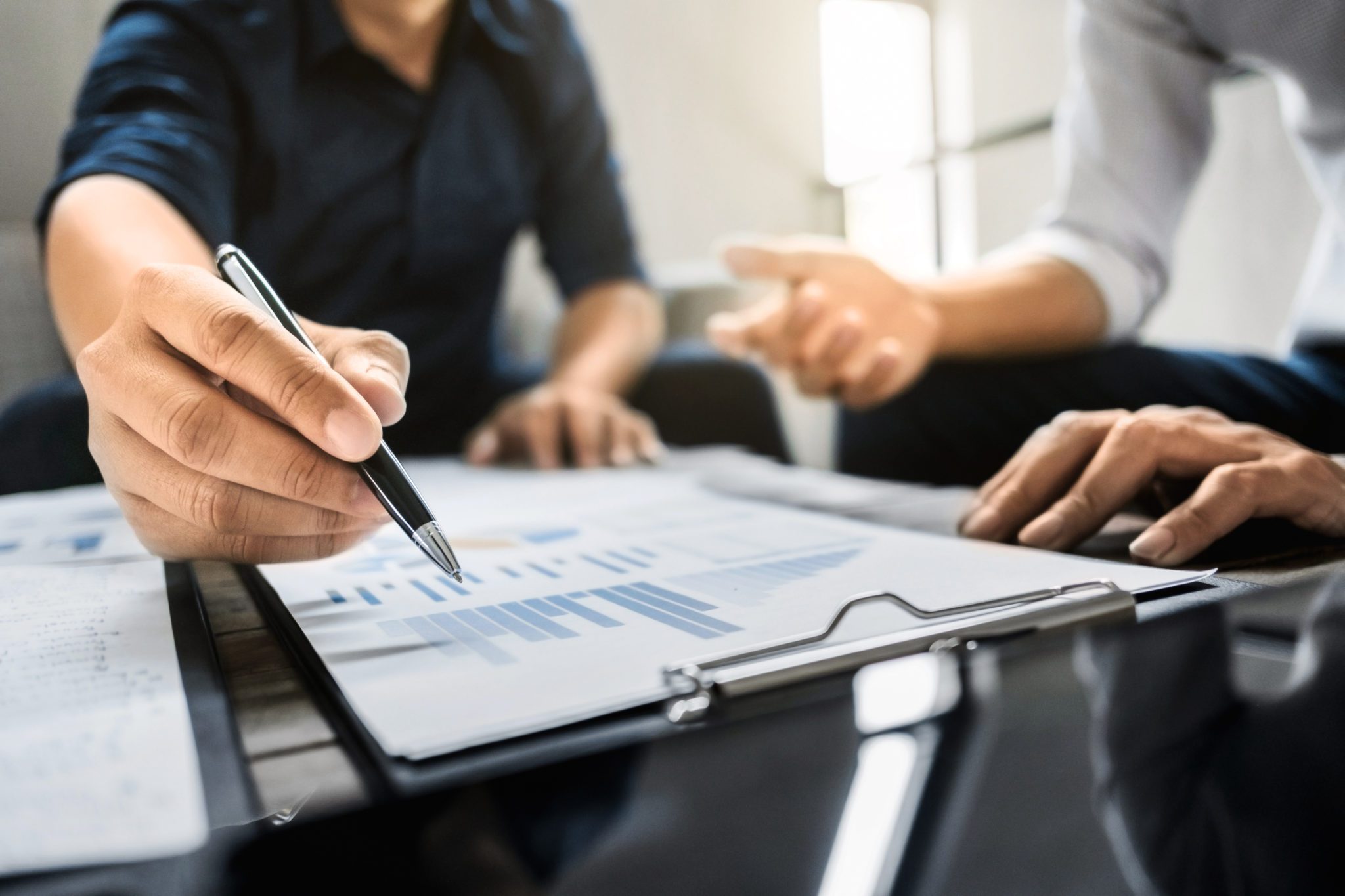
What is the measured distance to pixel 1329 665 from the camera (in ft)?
0.35

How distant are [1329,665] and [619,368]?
15.3 inches

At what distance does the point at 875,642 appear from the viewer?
104mm

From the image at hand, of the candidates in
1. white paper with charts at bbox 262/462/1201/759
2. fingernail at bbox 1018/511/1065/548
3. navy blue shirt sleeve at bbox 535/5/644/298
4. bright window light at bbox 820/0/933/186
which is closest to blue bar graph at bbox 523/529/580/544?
white paper with charts at bbox 262/462/1201/759

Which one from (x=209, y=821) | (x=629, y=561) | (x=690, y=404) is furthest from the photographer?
(x=690, y=404)

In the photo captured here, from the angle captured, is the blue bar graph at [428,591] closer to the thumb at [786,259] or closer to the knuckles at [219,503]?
the knuckles at [219,503]

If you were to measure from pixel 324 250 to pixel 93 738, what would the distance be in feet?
0.69

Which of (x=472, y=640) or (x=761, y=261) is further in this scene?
(x=761, y=261)

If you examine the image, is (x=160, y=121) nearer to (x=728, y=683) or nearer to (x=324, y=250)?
(x=324, y=250)

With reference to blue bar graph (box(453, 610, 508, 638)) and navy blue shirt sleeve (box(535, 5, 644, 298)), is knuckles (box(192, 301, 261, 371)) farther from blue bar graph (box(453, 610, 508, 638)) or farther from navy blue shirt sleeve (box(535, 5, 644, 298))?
navy blue shirt sleeve (box(535, 5, 644, 298))

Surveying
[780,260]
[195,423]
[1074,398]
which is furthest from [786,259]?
[195,423]

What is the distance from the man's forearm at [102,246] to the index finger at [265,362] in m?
0.04

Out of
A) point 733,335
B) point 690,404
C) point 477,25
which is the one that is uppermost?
point 477,25

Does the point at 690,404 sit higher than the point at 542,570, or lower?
lower

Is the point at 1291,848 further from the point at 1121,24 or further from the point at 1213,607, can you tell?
the point at 1121,24
